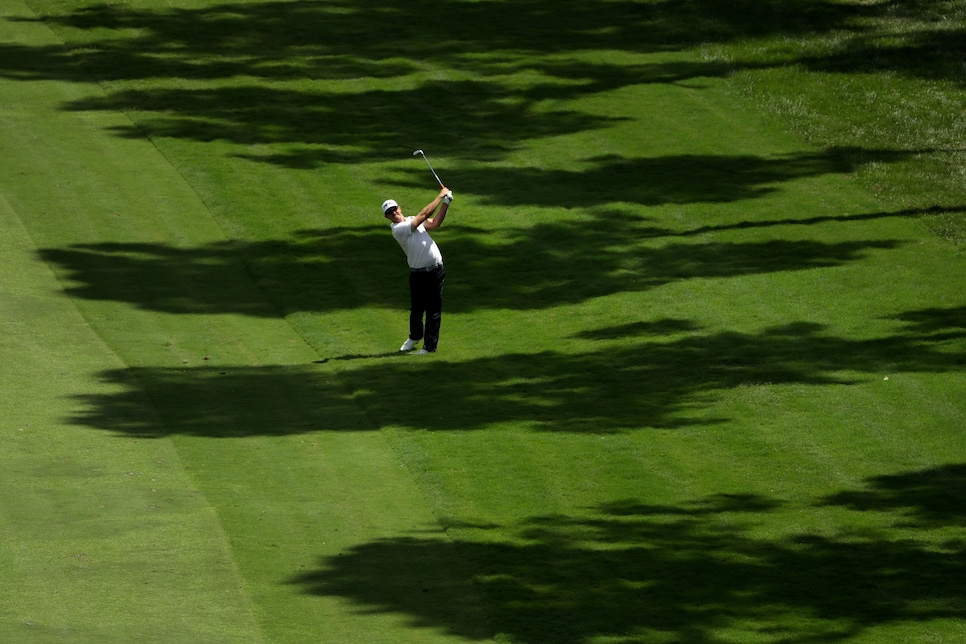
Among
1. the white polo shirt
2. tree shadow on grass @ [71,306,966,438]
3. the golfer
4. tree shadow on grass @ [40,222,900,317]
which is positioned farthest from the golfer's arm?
tree shadow on grass @ [40,222,900,317]

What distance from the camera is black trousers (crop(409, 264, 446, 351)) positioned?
19016 mm

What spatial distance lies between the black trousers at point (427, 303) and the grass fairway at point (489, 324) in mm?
415

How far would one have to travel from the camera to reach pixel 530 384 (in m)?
18.7

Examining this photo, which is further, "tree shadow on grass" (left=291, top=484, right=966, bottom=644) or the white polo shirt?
the white polo shirt

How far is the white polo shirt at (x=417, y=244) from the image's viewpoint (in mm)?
18734

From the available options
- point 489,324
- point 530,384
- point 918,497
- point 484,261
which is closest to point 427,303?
point 530,384

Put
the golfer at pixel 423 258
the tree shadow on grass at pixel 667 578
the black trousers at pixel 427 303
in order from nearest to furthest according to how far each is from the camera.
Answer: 1. the tree shadow on grass at pixel 667 578
2. the golfer at pixel 423 258
3. the black trousers at pixel 427 303

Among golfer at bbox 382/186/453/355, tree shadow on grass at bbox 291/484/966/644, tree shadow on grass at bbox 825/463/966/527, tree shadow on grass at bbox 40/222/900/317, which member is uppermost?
golfer at bbox 382/186/453/355

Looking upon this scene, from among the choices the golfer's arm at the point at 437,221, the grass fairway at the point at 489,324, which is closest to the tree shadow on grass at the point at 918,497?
the grass fairway at the point at 489,324

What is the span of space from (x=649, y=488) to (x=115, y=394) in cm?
674

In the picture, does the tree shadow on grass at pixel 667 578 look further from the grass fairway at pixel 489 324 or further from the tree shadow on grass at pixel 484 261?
the tree shadow on grass at pixel 484 261

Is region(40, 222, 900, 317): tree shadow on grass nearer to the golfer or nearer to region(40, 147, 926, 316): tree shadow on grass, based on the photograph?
region(40, 147, 926, 316): tree shadow on grass

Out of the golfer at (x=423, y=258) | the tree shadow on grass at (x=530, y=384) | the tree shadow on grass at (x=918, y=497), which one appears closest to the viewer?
the tree shadow on grass at (x=918, y=497)

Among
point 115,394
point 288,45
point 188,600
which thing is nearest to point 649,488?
point 188,600
